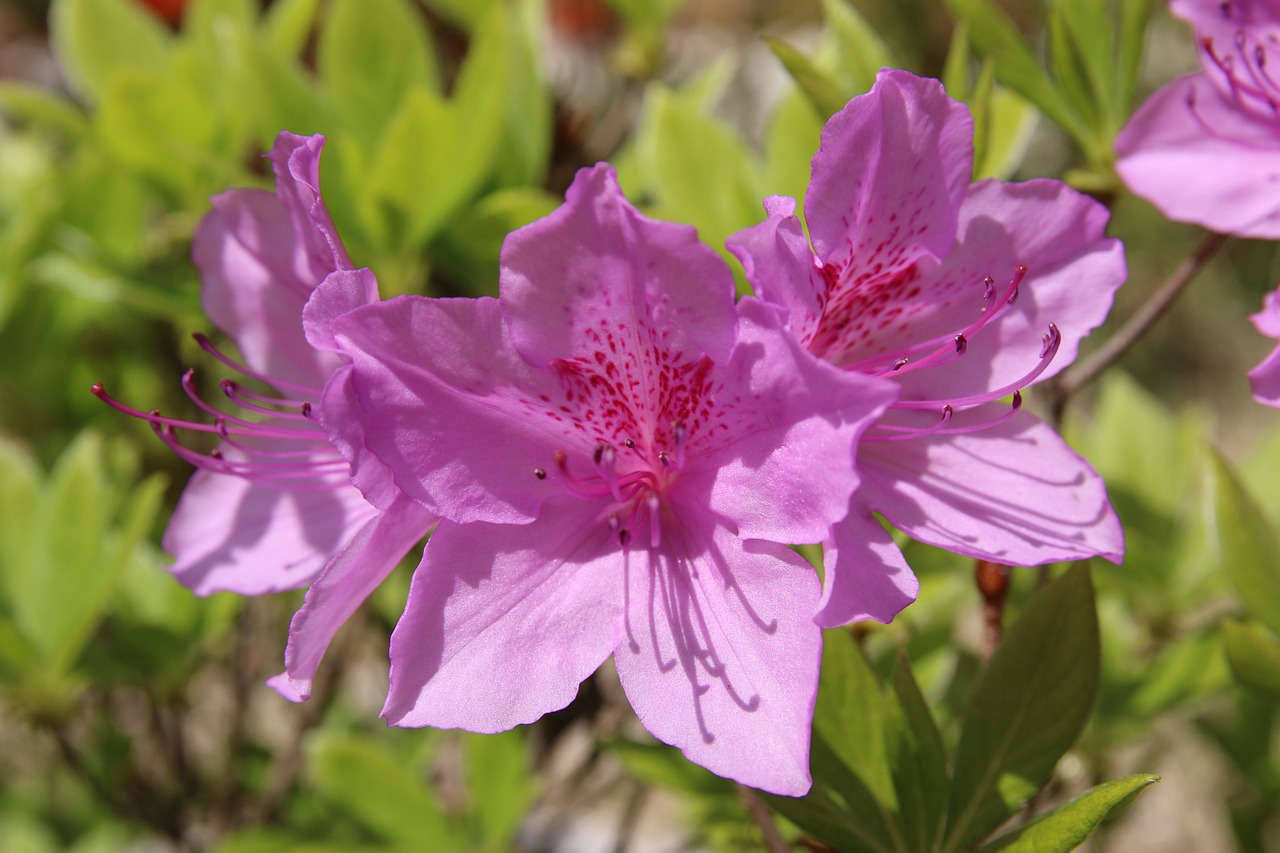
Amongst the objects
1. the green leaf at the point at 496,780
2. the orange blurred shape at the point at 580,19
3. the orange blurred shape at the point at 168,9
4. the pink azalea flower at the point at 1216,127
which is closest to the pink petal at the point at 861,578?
the pink azalea flower at the point at 1216,127

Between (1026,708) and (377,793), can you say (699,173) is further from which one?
(377,793)

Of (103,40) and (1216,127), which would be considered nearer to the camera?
(1216,127)

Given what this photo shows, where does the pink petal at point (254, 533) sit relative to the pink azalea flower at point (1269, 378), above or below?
below

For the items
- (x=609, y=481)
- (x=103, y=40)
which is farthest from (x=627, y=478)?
(x=103, y=40)

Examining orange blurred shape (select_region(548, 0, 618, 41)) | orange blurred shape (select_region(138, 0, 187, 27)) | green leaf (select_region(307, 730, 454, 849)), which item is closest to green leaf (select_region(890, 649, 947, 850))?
green leaf (select_region(307, 730, 454, 849))

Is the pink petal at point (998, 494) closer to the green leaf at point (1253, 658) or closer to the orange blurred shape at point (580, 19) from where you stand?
the green leaf at point (1253, 658)

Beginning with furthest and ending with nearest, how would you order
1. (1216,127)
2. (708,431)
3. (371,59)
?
1. (371,59)
2. (1216,127)
3. (708,431)

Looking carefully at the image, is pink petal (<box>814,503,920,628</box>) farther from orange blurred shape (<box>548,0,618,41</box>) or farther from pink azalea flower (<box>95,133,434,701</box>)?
orange blurred shape (<box>548,0,618,41</box>)

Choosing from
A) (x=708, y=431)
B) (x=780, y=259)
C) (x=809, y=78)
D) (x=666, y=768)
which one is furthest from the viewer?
(x=666, y=768)
